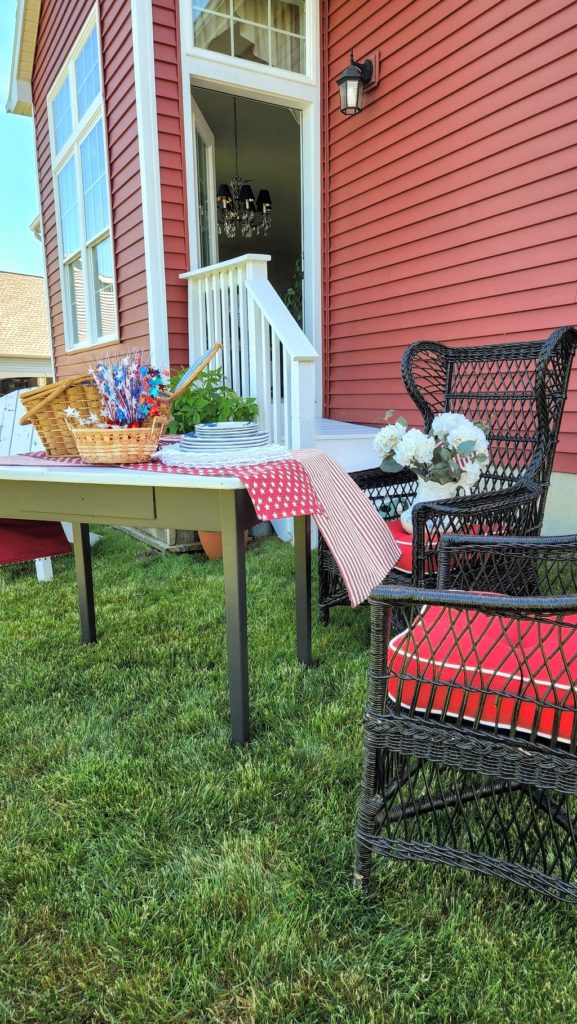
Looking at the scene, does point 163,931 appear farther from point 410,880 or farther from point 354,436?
point 354,436

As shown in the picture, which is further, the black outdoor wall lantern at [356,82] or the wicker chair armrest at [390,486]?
the black outdoor wall lantern at [356,82]

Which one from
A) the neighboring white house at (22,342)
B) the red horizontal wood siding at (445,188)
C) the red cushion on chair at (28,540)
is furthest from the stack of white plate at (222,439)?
the neighboring white house at (22,342)

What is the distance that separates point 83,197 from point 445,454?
4.93 meters

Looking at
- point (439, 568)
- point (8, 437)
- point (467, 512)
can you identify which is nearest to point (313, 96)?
point (8, 437)

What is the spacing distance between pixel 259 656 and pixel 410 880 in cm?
109

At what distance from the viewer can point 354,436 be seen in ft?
12.8

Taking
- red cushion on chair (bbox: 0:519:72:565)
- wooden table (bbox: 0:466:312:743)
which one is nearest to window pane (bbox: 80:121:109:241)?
red cushion on chair (bbox: 0:519:72:565)

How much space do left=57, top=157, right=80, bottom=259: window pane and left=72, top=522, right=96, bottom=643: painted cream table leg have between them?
4.72m

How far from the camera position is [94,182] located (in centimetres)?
517

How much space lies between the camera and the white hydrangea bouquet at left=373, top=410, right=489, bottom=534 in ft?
6.72

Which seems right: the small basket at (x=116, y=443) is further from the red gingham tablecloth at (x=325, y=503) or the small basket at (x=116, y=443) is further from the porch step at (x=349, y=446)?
the porch step at (x=349, y=446)

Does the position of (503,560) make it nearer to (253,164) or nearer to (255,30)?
(255,30)

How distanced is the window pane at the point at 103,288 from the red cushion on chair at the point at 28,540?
2.72 meters

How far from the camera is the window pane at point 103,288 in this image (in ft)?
16.6
